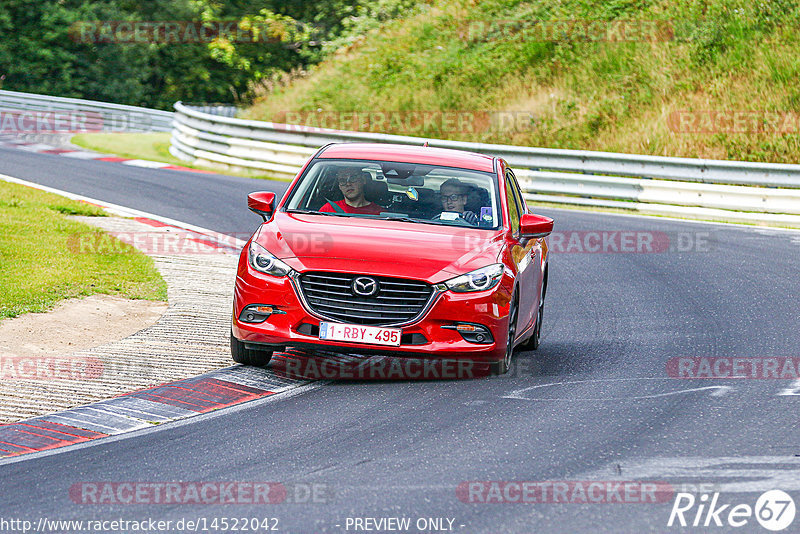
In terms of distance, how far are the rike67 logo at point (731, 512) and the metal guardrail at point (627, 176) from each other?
15262 millimetres

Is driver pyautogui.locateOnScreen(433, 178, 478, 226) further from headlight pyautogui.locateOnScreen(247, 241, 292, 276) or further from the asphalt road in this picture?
headlight pyautogui.locateOnScreen(247, 241, 292, 276)

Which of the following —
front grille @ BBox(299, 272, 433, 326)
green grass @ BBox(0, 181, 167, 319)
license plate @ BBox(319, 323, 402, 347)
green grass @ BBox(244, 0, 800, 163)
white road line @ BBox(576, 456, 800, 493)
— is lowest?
green grass @ BBox(0, 181, 167, 319)

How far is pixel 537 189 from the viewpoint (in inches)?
901

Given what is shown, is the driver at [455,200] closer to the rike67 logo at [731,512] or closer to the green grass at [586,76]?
the rike67 logo at [731,512]

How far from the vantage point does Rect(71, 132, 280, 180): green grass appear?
26.7 metres

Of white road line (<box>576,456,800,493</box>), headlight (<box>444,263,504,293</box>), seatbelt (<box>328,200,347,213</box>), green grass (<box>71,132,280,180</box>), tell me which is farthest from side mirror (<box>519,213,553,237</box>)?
green grass (<box>71,132,280,180</box>)

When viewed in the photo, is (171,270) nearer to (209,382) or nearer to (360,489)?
(209,382)

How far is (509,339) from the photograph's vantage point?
345 inches

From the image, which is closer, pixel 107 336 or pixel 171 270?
pixel 107 336

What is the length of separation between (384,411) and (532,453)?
1.35 meters

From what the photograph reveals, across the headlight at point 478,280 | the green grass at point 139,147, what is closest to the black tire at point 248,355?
the headlight at point 478,280

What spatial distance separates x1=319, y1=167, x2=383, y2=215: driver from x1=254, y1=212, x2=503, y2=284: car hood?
0.25 m

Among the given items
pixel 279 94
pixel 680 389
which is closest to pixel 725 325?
pixel 680 389

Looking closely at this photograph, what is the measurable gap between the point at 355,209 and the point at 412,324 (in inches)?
63.1
